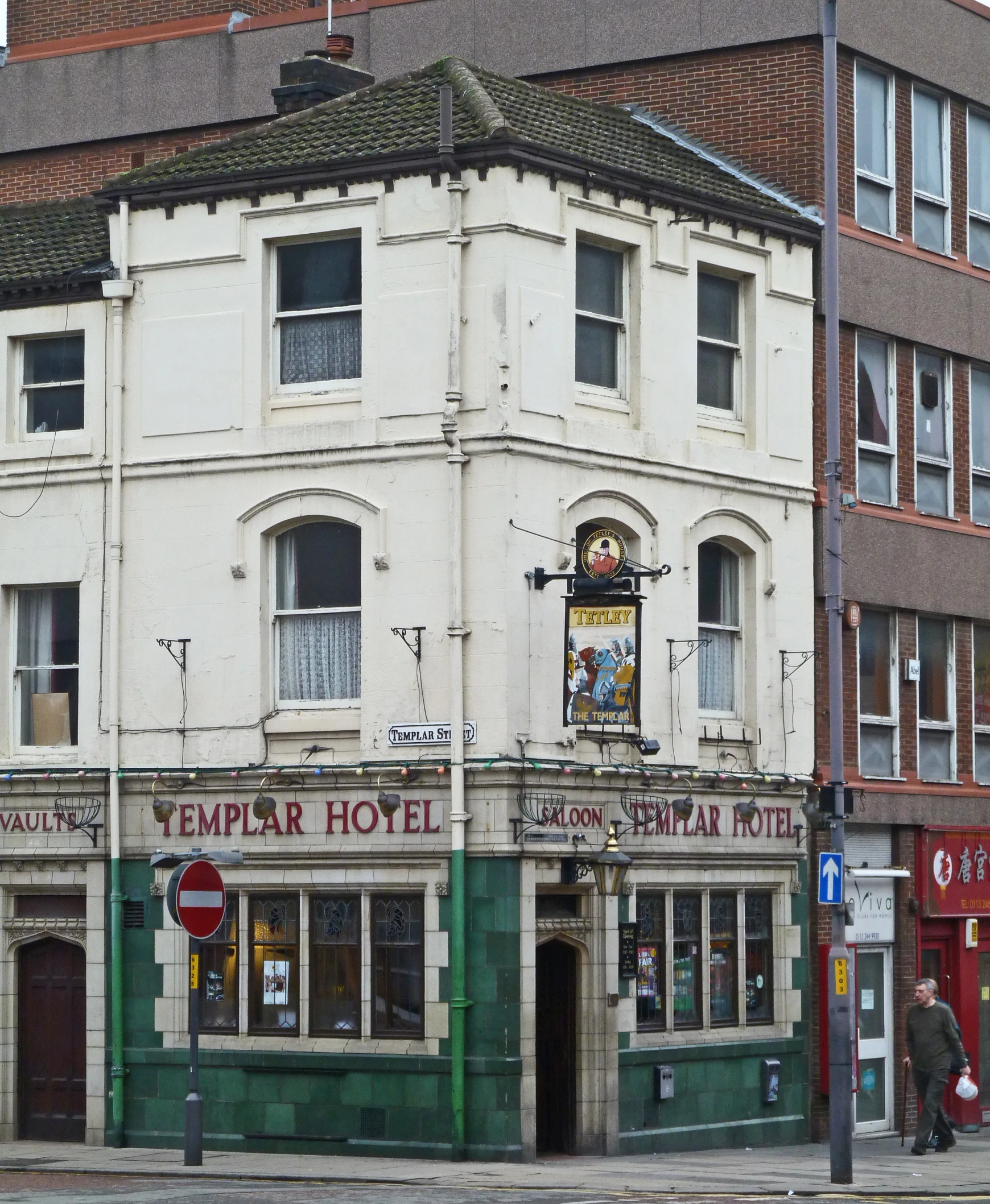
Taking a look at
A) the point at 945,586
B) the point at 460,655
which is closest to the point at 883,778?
the point at 945,586

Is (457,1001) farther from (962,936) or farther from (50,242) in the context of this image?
(50,242)

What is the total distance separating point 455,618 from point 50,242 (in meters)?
8.00

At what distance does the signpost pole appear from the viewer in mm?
23172

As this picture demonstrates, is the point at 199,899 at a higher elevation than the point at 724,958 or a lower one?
higher

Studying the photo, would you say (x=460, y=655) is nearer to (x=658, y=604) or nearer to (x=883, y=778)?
(x=658, y=604)

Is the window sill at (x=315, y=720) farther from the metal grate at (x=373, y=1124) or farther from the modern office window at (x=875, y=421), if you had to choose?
the modern office window at (x=875, y=421)

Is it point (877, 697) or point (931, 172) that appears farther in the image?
point (931, 172)

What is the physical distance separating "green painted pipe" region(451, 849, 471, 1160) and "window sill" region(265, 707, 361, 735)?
1925 millimetres

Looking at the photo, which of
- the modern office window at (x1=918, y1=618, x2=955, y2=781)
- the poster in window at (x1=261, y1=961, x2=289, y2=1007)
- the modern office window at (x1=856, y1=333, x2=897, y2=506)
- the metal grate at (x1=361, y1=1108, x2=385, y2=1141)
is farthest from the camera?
the modern office window at (x1=918, y1=618, x2=955, y2=781)

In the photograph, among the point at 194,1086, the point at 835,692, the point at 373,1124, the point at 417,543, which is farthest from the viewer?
the point at 417,543

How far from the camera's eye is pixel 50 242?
94.6ft

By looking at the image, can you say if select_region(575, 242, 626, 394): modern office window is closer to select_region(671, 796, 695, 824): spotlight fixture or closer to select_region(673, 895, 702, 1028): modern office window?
select_region(671, 796, 695, 824): spotlight fixture

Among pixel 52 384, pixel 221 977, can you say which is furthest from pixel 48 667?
pixel 221 977

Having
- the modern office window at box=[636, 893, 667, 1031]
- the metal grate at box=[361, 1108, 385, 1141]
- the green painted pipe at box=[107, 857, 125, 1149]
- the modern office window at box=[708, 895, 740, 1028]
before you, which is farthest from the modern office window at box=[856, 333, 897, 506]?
the green painted pipe at box=[107, 857, 125, 1149]
